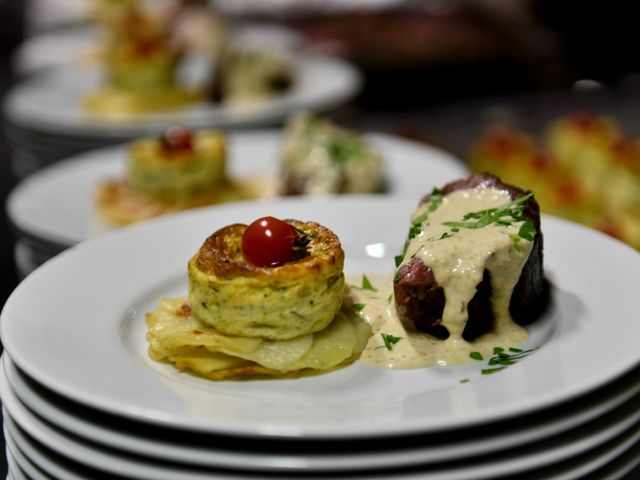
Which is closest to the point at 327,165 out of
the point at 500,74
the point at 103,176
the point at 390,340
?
the point at 103,176

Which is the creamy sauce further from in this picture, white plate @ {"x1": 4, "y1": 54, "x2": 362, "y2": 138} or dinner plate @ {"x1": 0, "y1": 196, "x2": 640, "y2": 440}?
white plate @ {"x1": 4, "y1": 54, "x2": 362, "y2": 138}

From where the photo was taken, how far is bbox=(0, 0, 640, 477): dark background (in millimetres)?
7148

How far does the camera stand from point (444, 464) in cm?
180

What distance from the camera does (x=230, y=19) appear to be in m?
9.61

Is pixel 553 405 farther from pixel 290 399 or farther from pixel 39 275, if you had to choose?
pixel 39 275

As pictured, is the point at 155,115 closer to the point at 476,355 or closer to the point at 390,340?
the point at 390,340

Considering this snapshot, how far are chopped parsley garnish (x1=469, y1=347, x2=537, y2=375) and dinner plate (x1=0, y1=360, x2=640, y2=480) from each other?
15.1 inches

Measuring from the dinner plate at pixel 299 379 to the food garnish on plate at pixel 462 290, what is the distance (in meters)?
0.08

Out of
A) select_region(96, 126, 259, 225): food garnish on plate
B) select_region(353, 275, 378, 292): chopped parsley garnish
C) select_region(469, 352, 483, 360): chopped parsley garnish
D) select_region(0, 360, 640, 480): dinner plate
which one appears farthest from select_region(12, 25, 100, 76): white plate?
select_region(0, 360, 640, 480): dinner plate

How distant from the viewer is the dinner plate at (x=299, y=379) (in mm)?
1903

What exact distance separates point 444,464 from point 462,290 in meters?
0.77

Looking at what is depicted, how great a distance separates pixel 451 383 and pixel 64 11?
30.7ft

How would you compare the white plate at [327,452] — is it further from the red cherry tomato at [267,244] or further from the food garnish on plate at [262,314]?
the red cherry tomato at [267,244]

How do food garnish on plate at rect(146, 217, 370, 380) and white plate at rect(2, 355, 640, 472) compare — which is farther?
food garnish on plate at rect(146, 217, 370, 380)
